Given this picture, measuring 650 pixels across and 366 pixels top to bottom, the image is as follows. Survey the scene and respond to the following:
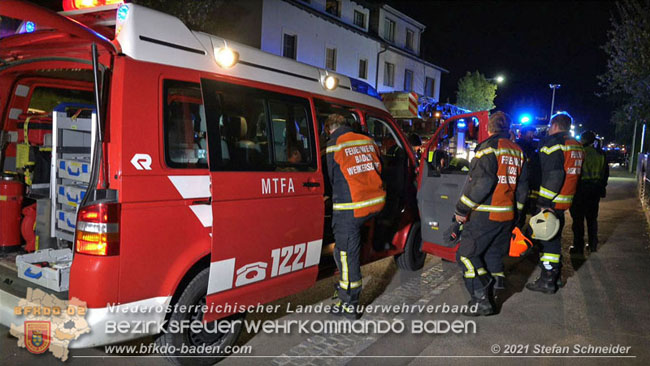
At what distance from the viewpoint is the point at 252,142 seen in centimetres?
344

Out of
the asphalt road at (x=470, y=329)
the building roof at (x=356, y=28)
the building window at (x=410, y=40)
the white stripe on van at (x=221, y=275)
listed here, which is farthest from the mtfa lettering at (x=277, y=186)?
the building window at (x=410, y=40)

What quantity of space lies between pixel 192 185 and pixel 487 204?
108 inches

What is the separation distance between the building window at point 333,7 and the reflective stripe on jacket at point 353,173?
17000 millimetres

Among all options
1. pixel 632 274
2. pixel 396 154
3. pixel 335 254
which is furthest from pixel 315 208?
pixel 632 274

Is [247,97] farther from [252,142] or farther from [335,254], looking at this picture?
[335,254]

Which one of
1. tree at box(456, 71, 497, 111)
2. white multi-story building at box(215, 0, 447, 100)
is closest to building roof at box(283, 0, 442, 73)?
white multi-story building at box(215, 0, 447, 100)

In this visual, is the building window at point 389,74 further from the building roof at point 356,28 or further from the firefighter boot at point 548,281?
the firefighter boot at point 548,281

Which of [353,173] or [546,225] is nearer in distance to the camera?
[353,173]

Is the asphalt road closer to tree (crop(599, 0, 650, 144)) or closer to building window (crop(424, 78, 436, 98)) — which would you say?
tree (crop(599, 0, 650, 144))

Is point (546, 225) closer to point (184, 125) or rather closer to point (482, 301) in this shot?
point (482, 301)

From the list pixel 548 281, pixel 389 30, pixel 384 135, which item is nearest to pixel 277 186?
pixel 384 135

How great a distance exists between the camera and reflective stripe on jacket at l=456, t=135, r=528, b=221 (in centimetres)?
413

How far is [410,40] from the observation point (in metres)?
26.7

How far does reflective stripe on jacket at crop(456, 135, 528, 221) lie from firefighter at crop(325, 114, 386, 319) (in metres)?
0.84
